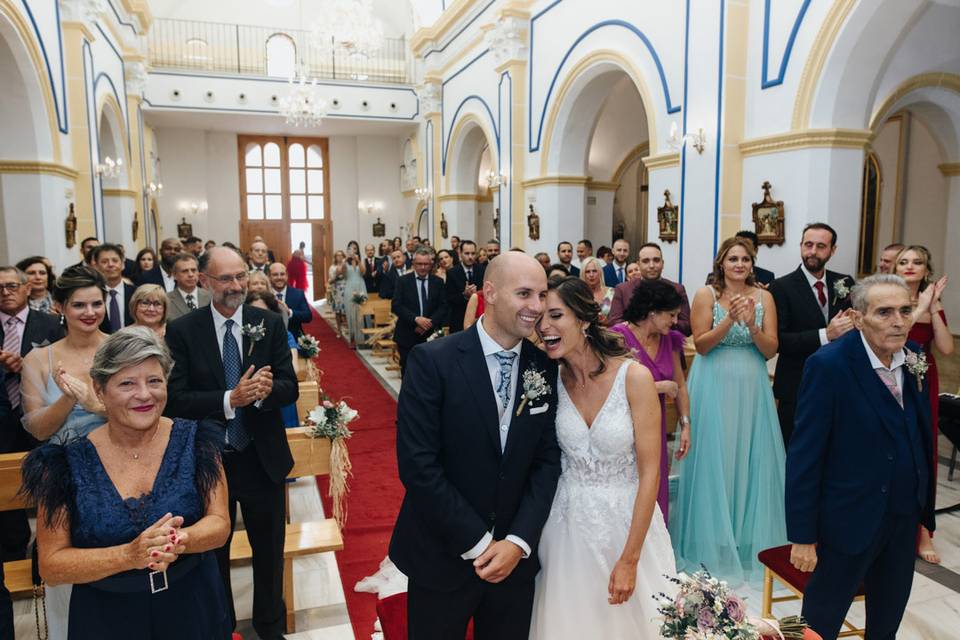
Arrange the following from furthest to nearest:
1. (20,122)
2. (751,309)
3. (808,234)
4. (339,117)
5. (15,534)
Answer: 1. (339,117)
2. (20,122)
3. (808,234)
4. (15,534)
5. (751,309)

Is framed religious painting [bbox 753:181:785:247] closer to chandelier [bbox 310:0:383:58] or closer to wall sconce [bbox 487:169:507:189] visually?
wall sconce [bbox 487:169:507:189]

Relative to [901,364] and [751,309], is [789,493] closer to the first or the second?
[901,364]

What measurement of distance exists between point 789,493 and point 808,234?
249 centimetres

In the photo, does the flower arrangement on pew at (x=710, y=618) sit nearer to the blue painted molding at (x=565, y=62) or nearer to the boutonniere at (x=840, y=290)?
the boutonniere at (x=840, y=290)

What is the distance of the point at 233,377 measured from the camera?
3.07m

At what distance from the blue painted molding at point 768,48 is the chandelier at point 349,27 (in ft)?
28.2

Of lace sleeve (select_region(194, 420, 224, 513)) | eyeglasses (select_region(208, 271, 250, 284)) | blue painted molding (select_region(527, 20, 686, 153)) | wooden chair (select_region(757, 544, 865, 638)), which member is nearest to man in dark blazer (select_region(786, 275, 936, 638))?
wooden chair (select_region(757, 544, 865, 638))

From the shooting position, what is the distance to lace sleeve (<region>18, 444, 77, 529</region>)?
2.00 meters

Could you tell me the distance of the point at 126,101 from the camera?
14805mm

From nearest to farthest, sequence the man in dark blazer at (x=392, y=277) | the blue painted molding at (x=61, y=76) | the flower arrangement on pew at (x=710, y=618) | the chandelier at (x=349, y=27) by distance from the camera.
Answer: the flower arrangement on pew at (x=710, y=618)
the blue painted molding at (x=61, y=76)
the man in dark blazer at (x=392, y=277)
the chandelier at (x=349, y=27)

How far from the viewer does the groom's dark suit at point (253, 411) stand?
298cm

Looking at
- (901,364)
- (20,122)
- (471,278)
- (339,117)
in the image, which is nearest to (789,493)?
(901,364)

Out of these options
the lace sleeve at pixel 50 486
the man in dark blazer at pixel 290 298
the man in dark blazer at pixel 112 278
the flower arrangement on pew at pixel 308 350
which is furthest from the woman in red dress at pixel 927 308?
the man in dark blazer at pixel 112 278

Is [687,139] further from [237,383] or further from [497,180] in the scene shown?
[237,383]
